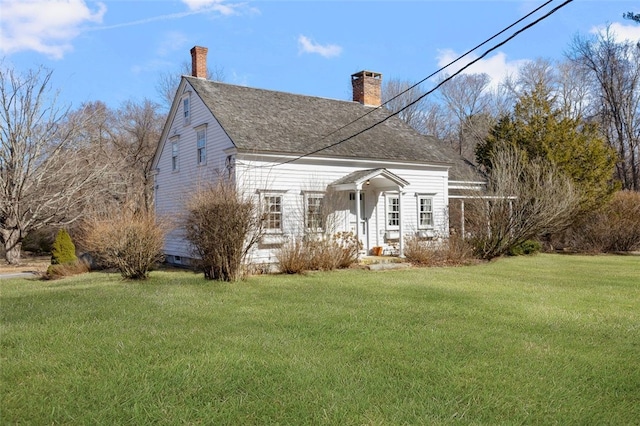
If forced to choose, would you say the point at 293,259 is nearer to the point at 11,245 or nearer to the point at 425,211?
the point at 425,211

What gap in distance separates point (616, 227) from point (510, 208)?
716cm

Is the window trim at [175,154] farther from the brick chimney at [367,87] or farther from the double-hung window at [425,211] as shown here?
the double-hung window at [425,211]

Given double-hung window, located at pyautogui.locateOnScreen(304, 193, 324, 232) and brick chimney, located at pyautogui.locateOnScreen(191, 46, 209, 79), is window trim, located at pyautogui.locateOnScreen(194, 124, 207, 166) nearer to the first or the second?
brick chimney, located at pyautogui.locateOnScreen(191, 46, 209, 79)

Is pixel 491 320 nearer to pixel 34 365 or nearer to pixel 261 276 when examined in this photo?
pixel 34 365

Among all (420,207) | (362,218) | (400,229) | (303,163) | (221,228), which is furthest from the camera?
(420,207)

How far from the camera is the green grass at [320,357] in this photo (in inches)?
161

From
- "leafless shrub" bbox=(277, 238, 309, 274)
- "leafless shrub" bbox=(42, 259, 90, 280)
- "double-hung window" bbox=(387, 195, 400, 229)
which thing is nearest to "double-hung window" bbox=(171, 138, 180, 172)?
"leafless shrub" bbox=(42, 259, 90, 280)

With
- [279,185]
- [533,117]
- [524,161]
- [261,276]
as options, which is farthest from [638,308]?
[533,117]

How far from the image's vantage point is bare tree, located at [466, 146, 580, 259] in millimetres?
18188

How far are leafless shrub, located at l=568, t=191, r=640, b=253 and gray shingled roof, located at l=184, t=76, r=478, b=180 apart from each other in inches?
252

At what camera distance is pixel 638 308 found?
8.39 metres

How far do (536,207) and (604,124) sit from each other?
23.1 metres

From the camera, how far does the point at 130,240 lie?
11719mm

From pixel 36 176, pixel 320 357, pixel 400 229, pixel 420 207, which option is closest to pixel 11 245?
A: pixel 36 176
